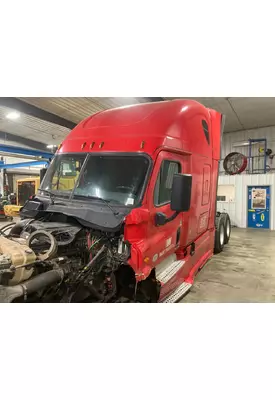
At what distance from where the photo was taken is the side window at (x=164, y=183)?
2.73 m

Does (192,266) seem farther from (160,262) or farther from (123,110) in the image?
(123,110)

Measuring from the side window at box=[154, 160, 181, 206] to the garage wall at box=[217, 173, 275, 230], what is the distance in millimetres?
6894

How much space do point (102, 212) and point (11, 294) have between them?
3.42ft

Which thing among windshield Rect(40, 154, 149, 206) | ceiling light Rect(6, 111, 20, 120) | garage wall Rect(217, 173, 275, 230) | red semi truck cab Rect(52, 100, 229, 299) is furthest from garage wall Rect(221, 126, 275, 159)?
ceiling light Rect(6, 111, 20, 120)

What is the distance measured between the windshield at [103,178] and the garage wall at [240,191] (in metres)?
7.33

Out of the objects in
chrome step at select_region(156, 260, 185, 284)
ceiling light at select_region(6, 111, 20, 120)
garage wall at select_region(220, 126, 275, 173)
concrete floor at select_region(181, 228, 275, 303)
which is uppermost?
garage wall at select_region(220, 126, 275, 173)

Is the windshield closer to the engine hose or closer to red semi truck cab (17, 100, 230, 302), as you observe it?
red semi truck cab (17, 100, 230, 302)

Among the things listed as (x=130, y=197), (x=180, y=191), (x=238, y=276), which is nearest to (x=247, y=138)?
(x=238, y=276)

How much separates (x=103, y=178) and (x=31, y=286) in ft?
4.37

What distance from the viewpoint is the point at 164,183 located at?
284 centimetres

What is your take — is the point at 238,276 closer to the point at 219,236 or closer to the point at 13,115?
the point at 219,236

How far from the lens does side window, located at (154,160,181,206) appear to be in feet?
8.96

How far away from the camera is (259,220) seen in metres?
8.64

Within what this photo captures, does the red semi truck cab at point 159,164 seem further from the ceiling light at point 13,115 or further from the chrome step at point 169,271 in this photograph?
the ceiling light at point 13,115
